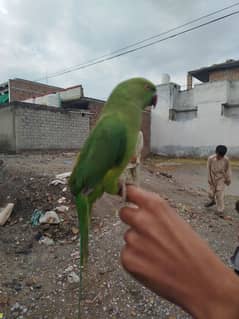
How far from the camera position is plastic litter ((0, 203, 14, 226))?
4255 millimetres

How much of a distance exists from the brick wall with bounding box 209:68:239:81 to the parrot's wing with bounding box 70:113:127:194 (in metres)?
19.0

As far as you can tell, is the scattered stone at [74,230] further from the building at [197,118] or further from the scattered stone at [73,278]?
the building at [197,118]

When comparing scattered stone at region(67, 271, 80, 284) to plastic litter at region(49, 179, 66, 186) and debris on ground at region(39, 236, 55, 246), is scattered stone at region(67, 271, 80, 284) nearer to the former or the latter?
debris on ground at region(39, 236, 55, 246)

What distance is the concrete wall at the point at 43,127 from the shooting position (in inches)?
376

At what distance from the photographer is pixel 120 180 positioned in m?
1.02

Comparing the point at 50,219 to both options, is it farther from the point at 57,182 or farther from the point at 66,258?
the point at 57,182

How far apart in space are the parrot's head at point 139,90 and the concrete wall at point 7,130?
928 centimetres

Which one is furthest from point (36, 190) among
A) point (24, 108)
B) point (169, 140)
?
point (169, 140)

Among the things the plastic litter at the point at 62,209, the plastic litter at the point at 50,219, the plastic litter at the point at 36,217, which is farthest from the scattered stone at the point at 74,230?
the plastic litter at the point at 36,217

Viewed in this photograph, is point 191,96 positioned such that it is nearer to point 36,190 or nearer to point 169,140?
point 169,140

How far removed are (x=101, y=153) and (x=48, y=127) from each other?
985 cm

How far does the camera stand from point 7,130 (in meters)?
9.73

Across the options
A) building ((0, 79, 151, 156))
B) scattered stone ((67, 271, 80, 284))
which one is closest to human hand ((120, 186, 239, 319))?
scattered stone ((67, 271, 80, 284))

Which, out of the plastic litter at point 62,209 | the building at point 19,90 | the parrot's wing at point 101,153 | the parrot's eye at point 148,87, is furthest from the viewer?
the building at point 19,90
